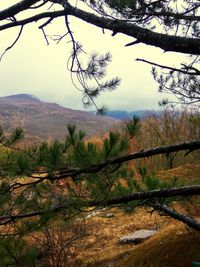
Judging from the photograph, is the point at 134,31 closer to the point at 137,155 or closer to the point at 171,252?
the point at 137,155

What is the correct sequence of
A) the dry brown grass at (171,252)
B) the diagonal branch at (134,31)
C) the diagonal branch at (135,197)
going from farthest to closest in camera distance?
the dry brown grass at (171,252) → the diagonal branch at (135,197) → the diagonal branch at (134,31)

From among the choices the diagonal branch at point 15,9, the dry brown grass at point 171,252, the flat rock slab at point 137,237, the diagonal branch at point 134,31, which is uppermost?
the diagonal branch at point 15,9

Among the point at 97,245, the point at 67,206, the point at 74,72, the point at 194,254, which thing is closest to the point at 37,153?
the point at 67,206

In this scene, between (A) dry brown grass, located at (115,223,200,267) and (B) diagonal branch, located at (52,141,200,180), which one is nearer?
(B) diagonal branch, located at (52,141,200,180)

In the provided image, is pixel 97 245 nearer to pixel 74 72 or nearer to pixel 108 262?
pixel 108 262

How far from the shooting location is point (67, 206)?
3123mm

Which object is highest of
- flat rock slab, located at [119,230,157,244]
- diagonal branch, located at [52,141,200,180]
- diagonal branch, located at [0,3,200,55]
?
diagonal branch, located at [0,3,200,55]

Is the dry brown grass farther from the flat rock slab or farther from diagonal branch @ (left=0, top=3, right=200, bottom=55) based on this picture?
diagonal branch @ (left=0, top=3, right=200, bottom=55)

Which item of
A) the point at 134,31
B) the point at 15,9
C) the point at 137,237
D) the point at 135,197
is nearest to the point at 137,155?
the point at 135,197

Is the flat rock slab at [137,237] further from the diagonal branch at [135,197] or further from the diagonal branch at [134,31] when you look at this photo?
the diagonal branch at [134,31]

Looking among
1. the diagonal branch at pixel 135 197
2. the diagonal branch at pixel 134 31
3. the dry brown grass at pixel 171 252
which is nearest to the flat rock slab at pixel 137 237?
the dry brown grass at pixel 171 252

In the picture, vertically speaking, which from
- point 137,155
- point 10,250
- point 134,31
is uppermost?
point 134,31

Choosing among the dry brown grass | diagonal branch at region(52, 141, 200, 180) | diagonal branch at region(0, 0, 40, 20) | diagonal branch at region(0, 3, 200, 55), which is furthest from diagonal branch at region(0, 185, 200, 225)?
the dry brown grass

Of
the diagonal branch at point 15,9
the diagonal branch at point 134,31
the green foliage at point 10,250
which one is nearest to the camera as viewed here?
the diagonal branch at point 134,31
